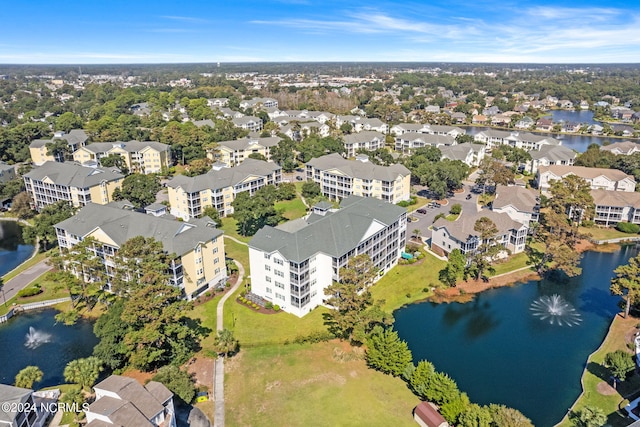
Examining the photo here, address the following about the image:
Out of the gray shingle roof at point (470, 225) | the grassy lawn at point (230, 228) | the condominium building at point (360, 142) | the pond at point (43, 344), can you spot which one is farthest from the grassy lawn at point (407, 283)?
the condominium building at point (360, 142)

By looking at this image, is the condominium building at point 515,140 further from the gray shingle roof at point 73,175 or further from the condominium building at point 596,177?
the gray shingle roof at point 73,175

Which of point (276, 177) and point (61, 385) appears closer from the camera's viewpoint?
point (61, 385)

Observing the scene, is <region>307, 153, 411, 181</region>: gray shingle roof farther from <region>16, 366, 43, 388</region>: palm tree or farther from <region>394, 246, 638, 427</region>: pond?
<region>16, 366, 43, 388</region>: palm tree

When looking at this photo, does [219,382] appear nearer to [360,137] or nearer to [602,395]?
[602,395]

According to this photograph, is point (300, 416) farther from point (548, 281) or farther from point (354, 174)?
point (354, 174)

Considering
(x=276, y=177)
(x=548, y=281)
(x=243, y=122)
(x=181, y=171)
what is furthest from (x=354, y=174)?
(x=243, y=122)

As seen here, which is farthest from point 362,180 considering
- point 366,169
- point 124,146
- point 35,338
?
point 124,146

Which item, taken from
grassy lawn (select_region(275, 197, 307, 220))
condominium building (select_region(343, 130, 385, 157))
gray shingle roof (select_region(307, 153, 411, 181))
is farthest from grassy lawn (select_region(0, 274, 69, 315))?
condominium building (select_region(343, 130, 385, 157))
